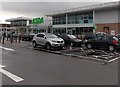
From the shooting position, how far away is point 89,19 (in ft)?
147

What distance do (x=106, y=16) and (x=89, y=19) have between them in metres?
4.82

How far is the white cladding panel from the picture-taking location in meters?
39.6

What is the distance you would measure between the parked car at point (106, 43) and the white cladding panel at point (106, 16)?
21652mm

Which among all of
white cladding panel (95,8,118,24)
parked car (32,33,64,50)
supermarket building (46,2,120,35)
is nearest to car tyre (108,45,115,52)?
parked car (32,33,64,50)

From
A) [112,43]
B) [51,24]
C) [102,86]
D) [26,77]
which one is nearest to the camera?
[102,86]

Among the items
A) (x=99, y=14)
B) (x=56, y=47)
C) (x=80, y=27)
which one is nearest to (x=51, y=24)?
(x=80, y=27)

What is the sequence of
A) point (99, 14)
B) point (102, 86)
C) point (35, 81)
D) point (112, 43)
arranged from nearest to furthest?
point (102, 86) < point (35, 81) < point (112, 43) < point (99, 14)

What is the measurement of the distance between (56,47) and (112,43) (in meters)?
5.39

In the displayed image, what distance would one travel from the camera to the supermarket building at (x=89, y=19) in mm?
39500

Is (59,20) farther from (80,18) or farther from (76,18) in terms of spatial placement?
(80,18)

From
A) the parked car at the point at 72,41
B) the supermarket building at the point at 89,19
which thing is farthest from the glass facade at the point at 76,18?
the parked car at the point at 72,41

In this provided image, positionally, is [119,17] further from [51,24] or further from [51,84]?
[51,84]

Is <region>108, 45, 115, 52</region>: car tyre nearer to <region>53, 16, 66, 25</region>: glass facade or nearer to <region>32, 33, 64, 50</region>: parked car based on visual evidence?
<region>32, 33, 64, 50</region>: parked car

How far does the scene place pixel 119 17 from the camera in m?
38.8
